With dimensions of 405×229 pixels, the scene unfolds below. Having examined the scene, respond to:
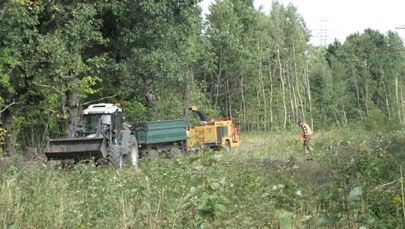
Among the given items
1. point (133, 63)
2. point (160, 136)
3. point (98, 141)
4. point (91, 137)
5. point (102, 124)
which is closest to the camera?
point (98, 141)

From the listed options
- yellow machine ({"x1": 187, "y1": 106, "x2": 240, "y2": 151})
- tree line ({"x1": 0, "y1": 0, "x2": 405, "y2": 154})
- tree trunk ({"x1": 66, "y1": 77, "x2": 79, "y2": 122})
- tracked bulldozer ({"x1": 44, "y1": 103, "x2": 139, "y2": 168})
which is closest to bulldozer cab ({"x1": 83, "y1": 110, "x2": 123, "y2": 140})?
tracked bulldozer ({"x1": 44, "y1": 103, "x2": 139, "y2": 168})

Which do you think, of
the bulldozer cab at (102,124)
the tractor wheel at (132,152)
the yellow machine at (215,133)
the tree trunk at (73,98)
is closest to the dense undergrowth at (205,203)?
the bulldozer cab at (102,124)

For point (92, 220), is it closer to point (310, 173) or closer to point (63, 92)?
point (310, 173)

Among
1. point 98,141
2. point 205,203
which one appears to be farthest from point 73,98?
point 205,203

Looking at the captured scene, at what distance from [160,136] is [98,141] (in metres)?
7.40

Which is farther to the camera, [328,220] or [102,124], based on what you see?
[102,124]

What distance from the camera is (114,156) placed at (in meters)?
16.5

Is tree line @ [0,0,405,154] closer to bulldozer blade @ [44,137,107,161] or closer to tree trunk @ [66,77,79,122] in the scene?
tree trunk @ [66,77,79,122]

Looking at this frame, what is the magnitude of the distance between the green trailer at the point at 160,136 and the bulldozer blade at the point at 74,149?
19.2ft

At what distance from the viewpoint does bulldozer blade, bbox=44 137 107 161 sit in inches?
636

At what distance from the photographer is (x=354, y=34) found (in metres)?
79.5

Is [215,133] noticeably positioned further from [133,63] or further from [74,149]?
[74,149]

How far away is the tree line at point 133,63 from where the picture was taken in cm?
2108

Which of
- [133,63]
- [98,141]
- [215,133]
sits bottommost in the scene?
[215,133]
